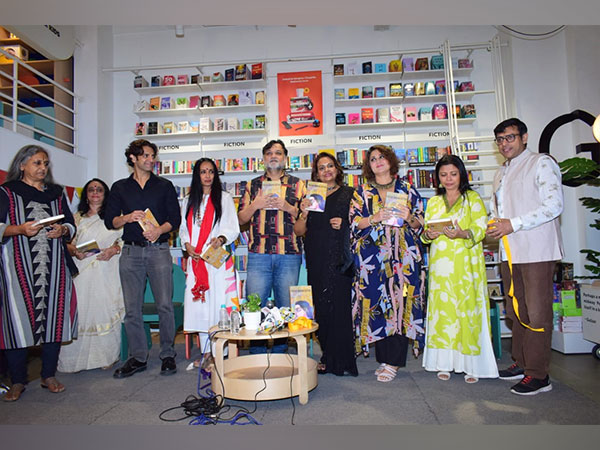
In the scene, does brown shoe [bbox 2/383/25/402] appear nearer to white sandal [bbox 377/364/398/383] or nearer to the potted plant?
the potted plant

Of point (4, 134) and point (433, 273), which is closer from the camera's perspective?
point (433, 273)

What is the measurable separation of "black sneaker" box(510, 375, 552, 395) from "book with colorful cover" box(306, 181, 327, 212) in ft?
5.65

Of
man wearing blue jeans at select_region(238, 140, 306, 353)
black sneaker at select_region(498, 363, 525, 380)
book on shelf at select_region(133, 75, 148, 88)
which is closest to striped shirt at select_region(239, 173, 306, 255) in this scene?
man wearing blue jeans at select_region(238, 140, 306, 353)

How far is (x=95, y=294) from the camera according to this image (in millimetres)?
3689

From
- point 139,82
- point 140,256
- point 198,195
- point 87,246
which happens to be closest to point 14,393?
point 87,246

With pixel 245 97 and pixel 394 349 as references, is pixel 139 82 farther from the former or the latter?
pixel 394 349

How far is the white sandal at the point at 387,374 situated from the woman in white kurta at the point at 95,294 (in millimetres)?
2243

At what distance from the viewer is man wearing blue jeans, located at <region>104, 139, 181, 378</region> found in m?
3.43

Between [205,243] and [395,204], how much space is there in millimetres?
1581

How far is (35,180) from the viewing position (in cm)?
312

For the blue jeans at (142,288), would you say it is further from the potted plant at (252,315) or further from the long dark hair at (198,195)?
the potted plant at (252,315)

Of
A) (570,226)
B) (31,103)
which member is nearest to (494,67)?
(570,226)
